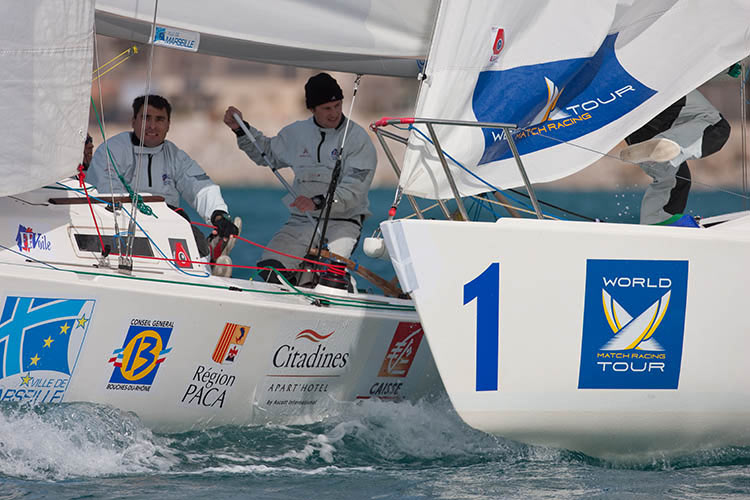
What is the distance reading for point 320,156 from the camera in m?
4.86

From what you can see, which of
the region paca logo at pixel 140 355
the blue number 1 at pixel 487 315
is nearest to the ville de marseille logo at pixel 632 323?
Answer: the blue number 1 at pixel 487 315

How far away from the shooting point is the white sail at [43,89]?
10.9ft

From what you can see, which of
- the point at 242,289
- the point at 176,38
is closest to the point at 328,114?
the point at 176,38

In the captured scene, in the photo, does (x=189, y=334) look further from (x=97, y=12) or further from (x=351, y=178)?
(x=97, y=12)

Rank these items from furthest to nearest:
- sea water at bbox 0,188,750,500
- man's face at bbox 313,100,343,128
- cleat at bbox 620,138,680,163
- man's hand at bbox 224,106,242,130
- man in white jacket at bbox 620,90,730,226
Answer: man's face at bbox 313,100,343,128, man's hand at bbox 224,106,242,130, man in white jacket at bbox 620,90,730,226, cleat at bbox 620,138,680,163, sea water at bbox 0,188,750,500

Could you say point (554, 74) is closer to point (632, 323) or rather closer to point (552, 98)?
point (552, 98)

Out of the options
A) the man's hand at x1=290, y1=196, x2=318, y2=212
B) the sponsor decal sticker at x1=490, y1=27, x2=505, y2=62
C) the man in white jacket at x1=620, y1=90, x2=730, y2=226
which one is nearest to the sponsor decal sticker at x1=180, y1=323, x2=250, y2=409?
the man's hand at x1=290, y1=196, x2=318, y2=212

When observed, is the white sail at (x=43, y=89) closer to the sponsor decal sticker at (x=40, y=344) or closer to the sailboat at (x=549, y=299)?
the sponsor decal sticker at (x=40, y=344)

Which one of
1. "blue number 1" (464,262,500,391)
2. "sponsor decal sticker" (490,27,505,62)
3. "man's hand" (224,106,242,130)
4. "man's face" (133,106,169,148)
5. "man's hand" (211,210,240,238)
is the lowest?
"blue number 1" (464,262,500,391)

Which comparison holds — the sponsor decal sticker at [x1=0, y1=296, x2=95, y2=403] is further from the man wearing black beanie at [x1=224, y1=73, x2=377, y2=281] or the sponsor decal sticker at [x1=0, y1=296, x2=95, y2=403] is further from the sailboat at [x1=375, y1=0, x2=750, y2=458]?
the man wearing black beanie at [x1=224, y1=73, x2=377, y2=281]

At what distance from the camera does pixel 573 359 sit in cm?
347

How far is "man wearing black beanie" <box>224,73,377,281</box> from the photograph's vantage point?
4766 millimetres

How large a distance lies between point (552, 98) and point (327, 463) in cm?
158

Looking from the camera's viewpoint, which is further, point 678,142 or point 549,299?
point 678,142
